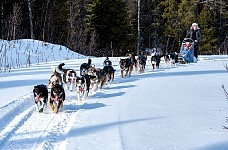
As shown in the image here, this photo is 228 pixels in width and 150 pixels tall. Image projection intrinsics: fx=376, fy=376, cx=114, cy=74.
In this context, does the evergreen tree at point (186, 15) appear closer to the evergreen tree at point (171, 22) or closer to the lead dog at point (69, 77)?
the evergreen tree at point (171, 22)

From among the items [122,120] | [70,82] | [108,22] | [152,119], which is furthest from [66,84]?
[108,22]

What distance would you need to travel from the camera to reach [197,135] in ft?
18.5

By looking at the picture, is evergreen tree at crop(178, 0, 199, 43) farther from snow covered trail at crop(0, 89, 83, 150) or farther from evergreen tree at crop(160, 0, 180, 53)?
snow covered trail at crop(0, 89, 83, 150)

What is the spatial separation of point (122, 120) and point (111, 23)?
23.2 m

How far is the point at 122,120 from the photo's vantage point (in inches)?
257

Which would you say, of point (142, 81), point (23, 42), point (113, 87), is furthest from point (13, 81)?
point (23, 42)


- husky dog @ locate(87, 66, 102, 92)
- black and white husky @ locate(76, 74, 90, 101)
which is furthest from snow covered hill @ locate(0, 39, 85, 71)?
black and white husky @ locate(76, 74, 90, 101)

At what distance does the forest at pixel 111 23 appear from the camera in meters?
24.9

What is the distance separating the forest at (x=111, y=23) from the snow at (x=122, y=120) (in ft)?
35.4

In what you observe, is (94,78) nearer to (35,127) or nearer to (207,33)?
(35,127)

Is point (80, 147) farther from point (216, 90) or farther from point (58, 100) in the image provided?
point (216, 90)

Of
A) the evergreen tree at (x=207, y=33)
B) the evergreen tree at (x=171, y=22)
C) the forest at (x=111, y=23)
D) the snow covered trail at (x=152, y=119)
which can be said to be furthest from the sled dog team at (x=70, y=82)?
the evergreen tree at (x=207, y=33)

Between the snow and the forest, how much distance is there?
1079 cm

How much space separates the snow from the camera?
534 centimetres
